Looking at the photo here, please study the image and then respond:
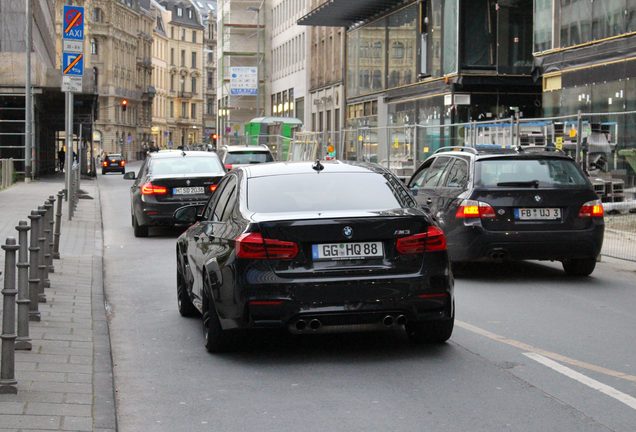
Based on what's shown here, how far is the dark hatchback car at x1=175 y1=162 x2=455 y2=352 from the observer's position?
25.4ft

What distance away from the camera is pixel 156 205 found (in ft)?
67.2

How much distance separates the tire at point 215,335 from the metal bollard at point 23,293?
4.10ft

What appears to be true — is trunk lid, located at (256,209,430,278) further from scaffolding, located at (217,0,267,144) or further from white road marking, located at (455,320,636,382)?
scaffolding, located at (217,0,267,144)

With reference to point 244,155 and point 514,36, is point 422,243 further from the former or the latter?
point 514,36

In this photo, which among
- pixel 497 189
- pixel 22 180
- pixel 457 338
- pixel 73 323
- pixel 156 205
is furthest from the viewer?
pixel 22 180

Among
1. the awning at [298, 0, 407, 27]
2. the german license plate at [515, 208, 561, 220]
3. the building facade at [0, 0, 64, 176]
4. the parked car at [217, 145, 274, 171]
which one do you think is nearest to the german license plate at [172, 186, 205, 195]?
the german license plate at [515, 208, 561, 220]

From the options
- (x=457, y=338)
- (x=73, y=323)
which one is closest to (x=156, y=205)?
(x=73, y=323)

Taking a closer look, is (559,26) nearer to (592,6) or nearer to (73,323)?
(592,6)

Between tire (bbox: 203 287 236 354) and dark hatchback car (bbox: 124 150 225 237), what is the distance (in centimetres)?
1174

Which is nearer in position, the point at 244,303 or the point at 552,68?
the point at 244,303

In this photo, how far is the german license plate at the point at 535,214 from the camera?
12805mm

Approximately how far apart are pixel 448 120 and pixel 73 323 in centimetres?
3313

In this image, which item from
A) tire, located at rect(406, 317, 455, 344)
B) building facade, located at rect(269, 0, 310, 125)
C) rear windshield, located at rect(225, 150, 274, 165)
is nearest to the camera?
tire, located at rect(406, 317, 455, 344)

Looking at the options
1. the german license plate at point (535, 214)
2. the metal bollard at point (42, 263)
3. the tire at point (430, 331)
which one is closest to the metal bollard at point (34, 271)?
the metal bollard at point (42, 263)
